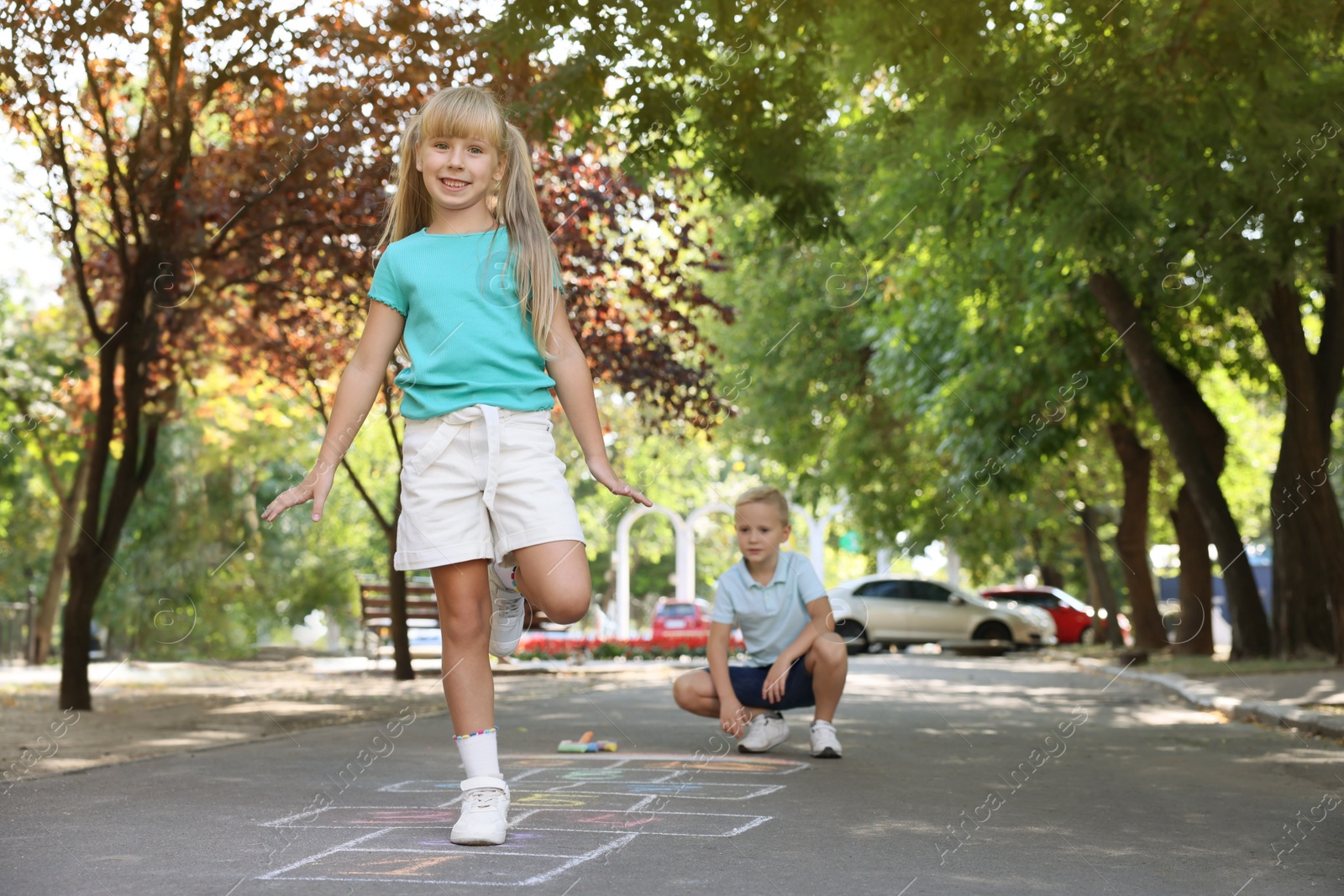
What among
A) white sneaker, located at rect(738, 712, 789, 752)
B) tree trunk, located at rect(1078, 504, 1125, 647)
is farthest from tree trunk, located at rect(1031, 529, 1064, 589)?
white sneaker, located at rect(738, 712, 789, 752)

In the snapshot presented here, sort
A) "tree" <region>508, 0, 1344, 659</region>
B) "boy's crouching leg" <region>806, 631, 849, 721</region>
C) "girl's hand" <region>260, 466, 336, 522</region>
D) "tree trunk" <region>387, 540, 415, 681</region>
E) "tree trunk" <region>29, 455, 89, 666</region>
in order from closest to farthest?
"girl's hand" <region>260, 466, 336, 522</region> < "boy's crouching leg" <region>806, 631, 849, 721</region> < "tree" <region>508, 0, 1344, 659</region> < "tree trunk" <region>387, 540, 415, 681</region> < "tree trunk" <region>29, 455, 89, 666</region>

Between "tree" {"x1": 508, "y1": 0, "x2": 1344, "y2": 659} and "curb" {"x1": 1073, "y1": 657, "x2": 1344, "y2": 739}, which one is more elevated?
"tree" {"x1": 508, "y1": 0, "x2": 1344, "y2": 659}

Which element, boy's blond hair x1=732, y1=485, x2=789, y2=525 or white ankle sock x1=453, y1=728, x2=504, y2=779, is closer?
white ankle sock x1=453, y1=728, x2=504, y2=779

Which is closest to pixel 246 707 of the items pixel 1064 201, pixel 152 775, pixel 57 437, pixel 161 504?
pixel 152 775

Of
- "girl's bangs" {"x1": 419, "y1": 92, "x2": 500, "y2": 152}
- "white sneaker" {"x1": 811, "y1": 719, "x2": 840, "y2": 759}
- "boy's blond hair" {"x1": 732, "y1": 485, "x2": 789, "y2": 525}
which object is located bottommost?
"white sneaker" {"x1": 811, "y1": 719, "x2": 840, "y2": 759}

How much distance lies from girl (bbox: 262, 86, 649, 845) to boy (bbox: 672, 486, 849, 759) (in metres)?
2.90

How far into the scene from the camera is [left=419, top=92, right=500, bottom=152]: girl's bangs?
4.81m

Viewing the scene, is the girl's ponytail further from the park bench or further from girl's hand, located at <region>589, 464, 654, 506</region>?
the park bench

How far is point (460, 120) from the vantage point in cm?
481

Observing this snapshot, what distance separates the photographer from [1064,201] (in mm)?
12133

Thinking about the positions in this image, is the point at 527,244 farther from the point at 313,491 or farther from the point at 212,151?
the point at 212,151

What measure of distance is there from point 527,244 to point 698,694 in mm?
3643

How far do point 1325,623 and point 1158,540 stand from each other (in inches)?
1211

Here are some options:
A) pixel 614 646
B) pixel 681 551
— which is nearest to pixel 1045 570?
pixel 681 551
